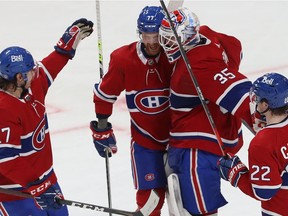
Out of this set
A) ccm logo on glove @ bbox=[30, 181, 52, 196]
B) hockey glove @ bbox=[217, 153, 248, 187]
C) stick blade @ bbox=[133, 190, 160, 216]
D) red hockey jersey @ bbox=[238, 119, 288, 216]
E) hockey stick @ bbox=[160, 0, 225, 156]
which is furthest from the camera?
stick blade @ bbox=[133, 190, 160, 216]

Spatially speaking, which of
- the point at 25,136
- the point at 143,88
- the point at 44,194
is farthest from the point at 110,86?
the point at 44,194

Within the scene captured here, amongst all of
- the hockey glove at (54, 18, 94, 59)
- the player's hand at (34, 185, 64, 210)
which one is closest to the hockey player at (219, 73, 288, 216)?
the player's hand at (34, 185, 64, 210)

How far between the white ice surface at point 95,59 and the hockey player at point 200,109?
0.77m

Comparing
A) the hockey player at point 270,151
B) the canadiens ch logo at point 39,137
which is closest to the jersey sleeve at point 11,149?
the canadiens ch logo at point 39,137

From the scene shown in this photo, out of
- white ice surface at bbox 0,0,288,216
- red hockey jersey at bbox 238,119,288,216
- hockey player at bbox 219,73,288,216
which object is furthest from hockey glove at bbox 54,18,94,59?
red hockey jersey at bbox 238,119,288,216

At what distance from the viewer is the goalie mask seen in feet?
8.84

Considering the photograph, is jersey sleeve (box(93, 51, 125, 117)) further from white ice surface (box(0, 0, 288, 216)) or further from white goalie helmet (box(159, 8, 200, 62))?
white ice surface (box(0, 0, 288, 216))

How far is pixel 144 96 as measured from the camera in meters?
3.32

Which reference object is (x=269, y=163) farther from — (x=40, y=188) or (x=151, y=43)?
(x=40, y=188)

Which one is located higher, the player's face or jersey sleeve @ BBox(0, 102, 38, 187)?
the player's face

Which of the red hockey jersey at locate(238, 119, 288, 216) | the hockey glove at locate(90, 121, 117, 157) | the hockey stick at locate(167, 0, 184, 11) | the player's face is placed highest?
the player's face

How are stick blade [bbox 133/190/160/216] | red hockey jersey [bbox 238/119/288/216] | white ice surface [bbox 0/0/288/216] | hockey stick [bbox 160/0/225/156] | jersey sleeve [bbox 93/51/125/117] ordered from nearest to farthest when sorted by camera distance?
1. red hockey jersey [bbox 238/119/288/216]
2. hockey stick [bbox 160/0/225/156]
3. jersey sleeve [bbox 93/51/125/117]
4. stick blade [bbox 133/190/160/216]
5. white ice surface [bbox 0/0/288/216]

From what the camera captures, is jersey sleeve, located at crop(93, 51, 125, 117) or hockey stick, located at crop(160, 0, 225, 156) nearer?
hockey stick, located at crop(160, 0, 225, 156)

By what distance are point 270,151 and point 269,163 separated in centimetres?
5
